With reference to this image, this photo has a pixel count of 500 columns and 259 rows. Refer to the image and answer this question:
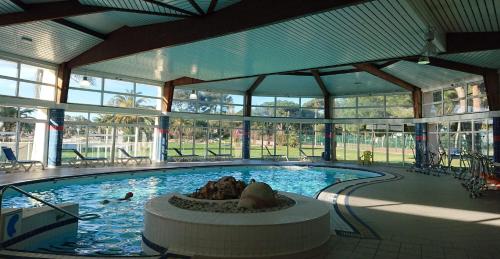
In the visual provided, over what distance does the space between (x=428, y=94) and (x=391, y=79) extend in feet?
8.10

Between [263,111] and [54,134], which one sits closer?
[54,134]

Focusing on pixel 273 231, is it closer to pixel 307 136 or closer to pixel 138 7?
pixel 138 7

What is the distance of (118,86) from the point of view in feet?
48.1

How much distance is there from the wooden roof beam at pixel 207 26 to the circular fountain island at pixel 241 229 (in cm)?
319

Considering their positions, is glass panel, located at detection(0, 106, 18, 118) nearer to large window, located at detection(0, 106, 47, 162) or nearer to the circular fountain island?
large window, located at detection(0, 106, 47, 162)

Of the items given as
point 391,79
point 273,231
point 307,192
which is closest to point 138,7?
point 273,231

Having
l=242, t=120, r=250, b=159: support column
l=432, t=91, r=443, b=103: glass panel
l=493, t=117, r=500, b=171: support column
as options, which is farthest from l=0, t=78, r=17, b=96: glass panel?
l=432, t=91, r=443, b=103: glass panel

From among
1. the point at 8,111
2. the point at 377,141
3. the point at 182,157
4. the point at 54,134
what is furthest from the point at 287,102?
the point at 8,111

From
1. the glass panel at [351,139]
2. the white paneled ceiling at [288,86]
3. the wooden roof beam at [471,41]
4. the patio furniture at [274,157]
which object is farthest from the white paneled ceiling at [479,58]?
the patio furniture at [274,157]

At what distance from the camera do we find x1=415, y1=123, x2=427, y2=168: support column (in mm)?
15180

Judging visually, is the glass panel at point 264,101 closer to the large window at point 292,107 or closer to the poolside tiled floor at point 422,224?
the large window at point 292,107

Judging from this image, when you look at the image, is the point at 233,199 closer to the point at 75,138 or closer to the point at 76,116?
the point at 76,116

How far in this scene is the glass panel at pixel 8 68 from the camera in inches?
425

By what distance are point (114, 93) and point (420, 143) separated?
13.6m
